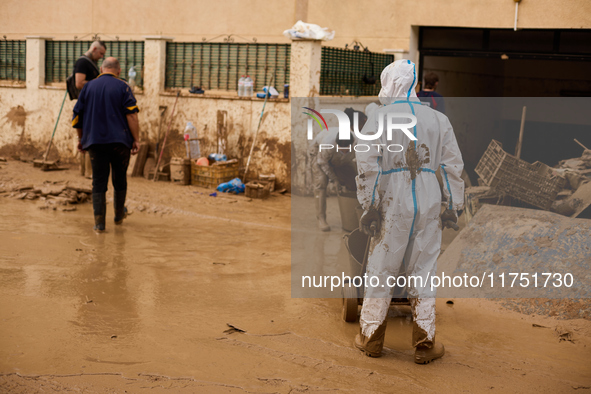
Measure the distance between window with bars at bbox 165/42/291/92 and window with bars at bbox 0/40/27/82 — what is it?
350cm

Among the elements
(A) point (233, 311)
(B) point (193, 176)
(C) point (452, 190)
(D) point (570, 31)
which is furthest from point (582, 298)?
(D) point (570, 31)

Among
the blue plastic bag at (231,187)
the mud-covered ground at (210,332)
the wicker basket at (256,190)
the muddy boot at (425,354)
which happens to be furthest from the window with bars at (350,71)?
the muddy boot at (425,354)

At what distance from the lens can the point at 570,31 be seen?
11.1 metres

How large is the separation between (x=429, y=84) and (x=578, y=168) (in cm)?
214

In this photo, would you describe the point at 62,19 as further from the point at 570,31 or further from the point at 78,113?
the point at 570,31

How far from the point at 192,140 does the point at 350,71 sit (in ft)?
10.1

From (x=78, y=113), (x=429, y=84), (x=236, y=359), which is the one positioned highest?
(x=429, y=84)

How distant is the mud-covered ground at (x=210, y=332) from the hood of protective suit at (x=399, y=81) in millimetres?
1721

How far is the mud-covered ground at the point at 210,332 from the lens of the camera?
357 cm

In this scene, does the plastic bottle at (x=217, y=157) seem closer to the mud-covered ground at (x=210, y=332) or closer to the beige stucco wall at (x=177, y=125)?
the beige stucco wall at (x=177, y=125)

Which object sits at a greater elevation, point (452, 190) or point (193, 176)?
point (452, 190)

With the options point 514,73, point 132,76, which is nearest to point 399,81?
point 132,76

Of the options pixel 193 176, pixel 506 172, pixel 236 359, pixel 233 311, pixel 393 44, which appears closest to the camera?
pixel 236 359

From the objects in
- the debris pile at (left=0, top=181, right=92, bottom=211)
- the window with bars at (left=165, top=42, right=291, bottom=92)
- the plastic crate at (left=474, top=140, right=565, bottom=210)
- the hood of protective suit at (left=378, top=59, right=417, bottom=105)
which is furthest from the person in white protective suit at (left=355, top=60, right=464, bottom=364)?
the window with bars at (left=165, top=42, right=291, bottom=92)
